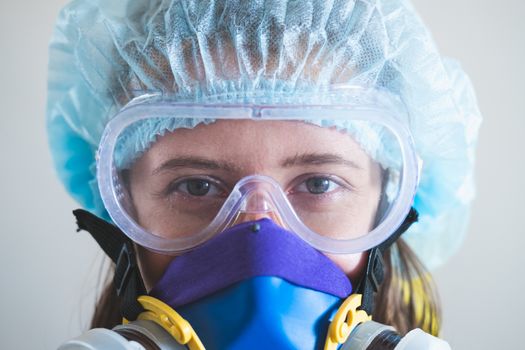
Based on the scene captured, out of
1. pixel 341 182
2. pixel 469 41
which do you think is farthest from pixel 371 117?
pixel 469 41

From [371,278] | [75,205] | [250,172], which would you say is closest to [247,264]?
[250,172]

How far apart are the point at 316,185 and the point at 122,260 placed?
0.42m

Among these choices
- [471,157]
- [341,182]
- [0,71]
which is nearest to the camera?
[341,182]

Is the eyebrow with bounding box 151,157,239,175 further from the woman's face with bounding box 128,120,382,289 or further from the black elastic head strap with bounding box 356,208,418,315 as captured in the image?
the black elastic head strap with bounding box 356,208,418,315

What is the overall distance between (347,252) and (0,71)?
3.86 ft

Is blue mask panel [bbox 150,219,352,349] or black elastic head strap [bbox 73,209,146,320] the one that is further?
black elastic head strap [bbox 73,209,146,320]

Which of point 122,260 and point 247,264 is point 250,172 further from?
point 122,260

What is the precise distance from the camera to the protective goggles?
1.12m

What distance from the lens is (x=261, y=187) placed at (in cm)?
112

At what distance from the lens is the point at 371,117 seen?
3.67ft

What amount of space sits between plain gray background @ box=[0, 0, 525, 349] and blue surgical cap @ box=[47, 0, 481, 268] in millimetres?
436

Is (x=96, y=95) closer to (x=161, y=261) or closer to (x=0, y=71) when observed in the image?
(x=161, y=261)

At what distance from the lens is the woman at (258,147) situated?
1.10 meters

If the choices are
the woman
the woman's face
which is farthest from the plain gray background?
the woman's face
